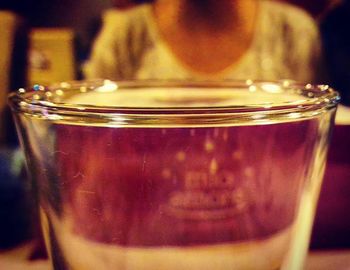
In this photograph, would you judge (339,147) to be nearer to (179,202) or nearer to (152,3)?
(179,202)

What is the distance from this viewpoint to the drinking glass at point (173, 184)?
197 mm

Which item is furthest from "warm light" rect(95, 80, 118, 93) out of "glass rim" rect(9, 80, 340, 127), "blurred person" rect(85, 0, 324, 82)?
"blurred person" rect(85, 0, 324, 82)

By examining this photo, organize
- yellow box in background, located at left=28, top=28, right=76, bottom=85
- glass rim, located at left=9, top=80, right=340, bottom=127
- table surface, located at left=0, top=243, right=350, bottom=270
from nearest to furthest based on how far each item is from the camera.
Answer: glass rim, located at left=9, top=80, right=340, bottom=127 < table surface, located at left=0, top=243, right=350, bottom=270 < yellow box in background, located at left=28, top=28, right=76, bottom=85

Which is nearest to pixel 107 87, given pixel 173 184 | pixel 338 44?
pixel 173 184

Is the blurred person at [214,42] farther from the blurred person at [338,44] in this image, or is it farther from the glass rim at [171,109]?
the glass rim at [171,109]

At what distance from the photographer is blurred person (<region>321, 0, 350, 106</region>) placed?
1.56 ft

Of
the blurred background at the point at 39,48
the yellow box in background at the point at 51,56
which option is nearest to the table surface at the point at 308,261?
the blurred background at the point at 39,48

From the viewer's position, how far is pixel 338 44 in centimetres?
49

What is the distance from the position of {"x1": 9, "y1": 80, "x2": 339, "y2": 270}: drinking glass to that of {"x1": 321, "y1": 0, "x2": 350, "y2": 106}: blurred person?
10.8 inches

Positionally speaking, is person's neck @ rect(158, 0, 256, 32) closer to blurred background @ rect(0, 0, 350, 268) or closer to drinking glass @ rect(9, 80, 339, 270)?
blurred background @ rect(0, 0, 350, 268)

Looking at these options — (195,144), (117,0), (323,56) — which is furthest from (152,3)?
(195,144)

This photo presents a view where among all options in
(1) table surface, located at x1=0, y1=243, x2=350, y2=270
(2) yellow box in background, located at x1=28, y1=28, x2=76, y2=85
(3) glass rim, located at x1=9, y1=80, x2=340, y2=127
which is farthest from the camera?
(2) yellow box in background, located at x1=28, y1=28, x2=76, y2=85

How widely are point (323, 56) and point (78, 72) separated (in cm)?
24

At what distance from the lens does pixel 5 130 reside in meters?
0.43
